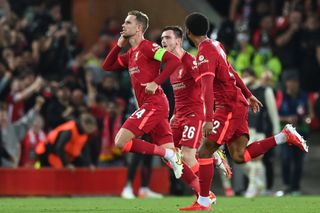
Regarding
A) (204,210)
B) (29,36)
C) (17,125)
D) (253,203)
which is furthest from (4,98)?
(204,210)

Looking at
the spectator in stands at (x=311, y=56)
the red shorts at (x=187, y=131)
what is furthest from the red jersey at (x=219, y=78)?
the spectator in stands at (x=311, y=56)

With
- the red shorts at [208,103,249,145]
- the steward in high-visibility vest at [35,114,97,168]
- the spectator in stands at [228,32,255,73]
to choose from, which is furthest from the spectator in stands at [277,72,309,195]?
the red shorts at [208,103,249,145]

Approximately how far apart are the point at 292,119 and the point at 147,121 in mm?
6997

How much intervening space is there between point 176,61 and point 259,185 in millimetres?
6154

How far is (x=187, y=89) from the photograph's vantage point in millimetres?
15133

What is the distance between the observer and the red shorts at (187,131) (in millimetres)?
14844

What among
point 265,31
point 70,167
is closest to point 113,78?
point 70,167

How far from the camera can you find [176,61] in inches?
552

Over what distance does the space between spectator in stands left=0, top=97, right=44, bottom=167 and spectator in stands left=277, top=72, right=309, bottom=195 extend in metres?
4.67

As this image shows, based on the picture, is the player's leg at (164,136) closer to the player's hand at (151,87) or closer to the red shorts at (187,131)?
the red shorts at (187,131)

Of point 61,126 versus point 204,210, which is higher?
point 204,210

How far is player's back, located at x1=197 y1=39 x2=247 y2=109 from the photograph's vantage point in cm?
1316

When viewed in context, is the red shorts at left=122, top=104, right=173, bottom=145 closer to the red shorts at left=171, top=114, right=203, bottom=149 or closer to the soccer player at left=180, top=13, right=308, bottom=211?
the red shorts at left=171, top=114, right=203, bottom=149

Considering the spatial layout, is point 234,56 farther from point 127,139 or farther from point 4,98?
point 127,139
